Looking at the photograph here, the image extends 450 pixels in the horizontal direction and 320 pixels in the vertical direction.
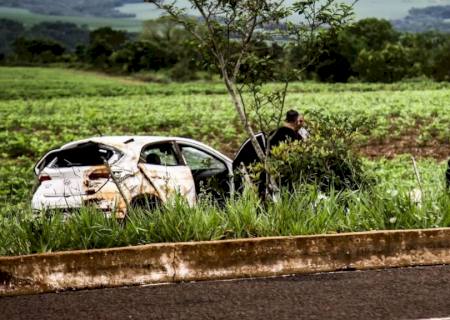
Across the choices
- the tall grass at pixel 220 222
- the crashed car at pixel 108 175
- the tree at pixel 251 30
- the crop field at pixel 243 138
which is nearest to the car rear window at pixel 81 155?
the crashed car at pixel 108 175

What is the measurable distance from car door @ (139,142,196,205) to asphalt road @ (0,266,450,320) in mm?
4276

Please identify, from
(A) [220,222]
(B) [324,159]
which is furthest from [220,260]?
(B) [324,159]

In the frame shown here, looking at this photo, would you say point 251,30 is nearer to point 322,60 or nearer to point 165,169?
point 165,169

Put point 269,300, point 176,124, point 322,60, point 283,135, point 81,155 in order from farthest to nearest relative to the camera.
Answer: point 322,60 → point 176,124 → point 81,155 → point 283,135 → point 269,300

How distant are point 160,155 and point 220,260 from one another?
5.08 m

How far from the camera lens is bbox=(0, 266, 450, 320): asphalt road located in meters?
6.02

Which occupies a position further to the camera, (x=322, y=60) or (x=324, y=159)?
(x=322, y=60)

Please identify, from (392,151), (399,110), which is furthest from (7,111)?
(392,151)

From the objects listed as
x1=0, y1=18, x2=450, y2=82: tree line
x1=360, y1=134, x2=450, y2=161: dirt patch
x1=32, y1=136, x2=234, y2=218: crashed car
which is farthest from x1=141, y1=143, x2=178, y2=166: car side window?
x1=0, y1=18, x2=450, y2=82: tree line

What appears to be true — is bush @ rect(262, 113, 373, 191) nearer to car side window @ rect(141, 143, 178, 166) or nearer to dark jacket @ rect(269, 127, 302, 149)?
dark jacket @ rect(269, 127, 302, 149)

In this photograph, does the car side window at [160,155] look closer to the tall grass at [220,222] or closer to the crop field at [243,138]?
the crop field at [243,138]

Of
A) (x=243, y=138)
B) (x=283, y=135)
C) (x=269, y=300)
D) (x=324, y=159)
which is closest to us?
(x=269, y=300)

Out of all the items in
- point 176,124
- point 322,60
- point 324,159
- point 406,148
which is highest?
point 324,159

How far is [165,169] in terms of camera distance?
37.3 feet
